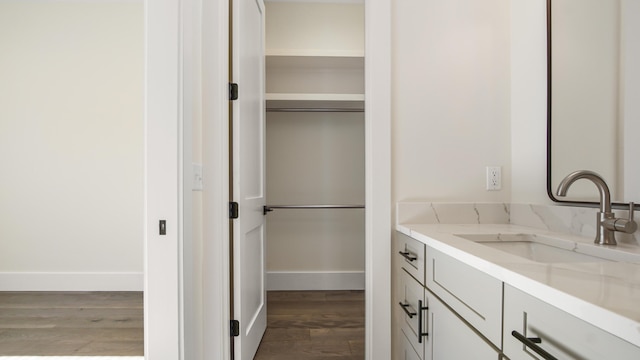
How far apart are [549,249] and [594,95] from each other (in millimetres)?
568

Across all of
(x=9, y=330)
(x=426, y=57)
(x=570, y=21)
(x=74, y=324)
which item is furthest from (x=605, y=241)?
(x=9, y=330)

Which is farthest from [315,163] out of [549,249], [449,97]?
[549,249]

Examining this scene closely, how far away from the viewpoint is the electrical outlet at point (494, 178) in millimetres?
1571

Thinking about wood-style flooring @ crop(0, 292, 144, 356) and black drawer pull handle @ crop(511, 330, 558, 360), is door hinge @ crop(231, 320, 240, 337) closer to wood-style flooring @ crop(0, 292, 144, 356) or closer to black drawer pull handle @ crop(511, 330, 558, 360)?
wood-style flooring @ crop(0, 292, 144, 356)

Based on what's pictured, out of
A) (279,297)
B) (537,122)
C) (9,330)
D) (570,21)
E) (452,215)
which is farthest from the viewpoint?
(279,297)

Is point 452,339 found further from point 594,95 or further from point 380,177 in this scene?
point 594,95

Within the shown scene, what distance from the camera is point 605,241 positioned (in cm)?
98

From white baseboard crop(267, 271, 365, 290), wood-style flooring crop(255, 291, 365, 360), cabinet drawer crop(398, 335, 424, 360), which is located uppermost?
cabinet drawer crop(398, 335, 424, 360)

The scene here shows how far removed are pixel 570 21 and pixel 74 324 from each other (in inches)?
133

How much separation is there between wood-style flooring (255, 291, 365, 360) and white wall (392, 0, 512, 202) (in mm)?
1039

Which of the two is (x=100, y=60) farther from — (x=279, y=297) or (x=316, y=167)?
(x=279, y=297)

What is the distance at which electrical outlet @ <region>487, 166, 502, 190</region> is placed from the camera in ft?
5.16

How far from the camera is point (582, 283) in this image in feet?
1.95

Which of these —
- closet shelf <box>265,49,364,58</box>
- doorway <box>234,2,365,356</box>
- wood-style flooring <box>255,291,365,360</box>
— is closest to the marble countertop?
wood-style flooring <box>255,291,365,360</box>
